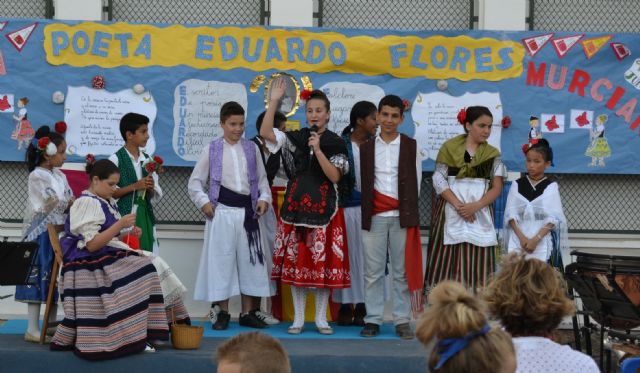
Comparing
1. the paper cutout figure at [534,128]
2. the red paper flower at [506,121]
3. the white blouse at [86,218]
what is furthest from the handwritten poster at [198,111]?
the paper cutout figure at [534,128]

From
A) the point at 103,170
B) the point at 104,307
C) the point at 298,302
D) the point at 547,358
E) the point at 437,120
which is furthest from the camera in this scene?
the point at 437,120

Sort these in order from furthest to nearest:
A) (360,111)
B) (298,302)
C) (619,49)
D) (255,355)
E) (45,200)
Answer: (619,49), (360,111), (298,302), (45,200), (255,355)

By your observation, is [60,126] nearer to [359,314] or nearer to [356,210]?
[356,210]

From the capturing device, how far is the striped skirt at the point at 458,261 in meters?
7.30

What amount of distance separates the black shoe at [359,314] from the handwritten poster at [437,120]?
4.59 feet

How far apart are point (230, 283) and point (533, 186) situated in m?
2.38

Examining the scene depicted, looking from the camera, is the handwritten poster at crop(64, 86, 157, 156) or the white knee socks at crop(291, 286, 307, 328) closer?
the white knee socks at crop(291, 286, 307, 328)

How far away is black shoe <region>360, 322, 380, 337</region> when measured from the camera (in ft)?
22.9

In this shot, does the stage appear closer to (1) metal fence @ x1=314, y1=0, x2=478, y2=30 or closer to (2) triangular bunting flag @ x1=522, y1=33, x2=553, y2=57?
(2) triangular bunting flag @ x1=522, y1=33, x2=553, y2=57

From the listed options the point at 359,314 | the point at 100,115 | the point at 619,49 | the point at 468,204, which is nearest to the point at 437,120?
the point at 468,204

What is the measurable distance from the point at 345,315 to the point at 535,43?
274 cm

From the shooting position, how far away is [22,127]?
26.5ft

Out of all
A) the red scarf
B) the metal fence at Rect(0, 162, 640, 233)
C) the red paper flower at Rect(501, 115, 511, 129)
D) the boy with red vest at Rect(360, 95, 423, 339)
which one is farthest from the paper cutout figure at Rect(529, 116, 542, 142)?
the red scarf

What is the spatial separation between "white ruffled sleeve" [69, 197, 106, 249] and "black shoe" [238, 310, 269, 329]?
1503 mm
